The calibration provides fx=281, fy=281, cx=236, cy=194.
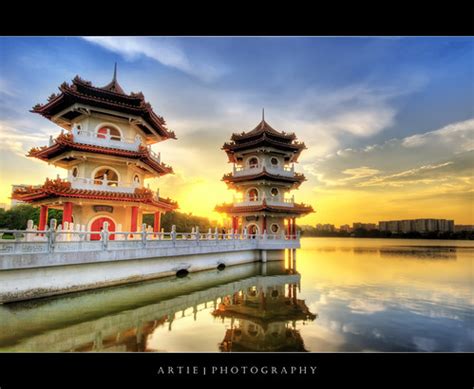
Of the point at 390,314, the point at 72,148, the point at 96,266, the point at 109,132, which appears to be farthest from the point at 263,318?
the point at 109,132

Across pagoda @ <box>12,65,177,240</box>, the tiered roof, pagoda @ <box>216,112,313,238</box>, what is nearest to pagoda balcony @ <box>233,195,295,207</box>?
pagoda @ <box>216,112,313,238</box>

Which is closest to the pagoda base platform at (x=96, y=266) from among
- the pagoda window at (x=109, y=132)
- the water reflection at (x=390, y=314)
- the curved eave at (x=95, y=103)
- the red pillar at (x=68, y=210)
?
the red pillar at (x=68, y=210)

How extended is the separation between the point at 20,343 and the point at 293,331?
525cm

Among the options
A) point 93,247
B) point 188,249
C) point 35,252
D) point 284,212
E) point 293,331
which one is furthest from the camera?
point 284,212

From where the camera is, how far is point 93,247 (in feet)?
29.0

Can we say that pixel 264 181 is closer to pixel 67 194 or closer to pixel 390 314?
pixel 67 194

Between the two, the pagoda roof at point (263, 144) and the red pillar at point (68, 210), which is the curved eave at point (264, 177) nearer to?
the pagoda roof at point (263, 144)

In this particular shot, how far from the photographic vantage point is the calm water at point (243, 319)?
5.36m

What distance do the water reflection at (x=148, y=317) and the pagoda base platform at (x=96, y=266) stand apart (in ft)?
1.20

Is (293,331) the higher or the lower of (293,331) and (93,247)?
the lower

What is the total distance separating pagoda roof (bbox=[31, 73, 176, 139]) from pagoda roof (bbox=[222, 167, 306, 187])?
7922 millimetres
